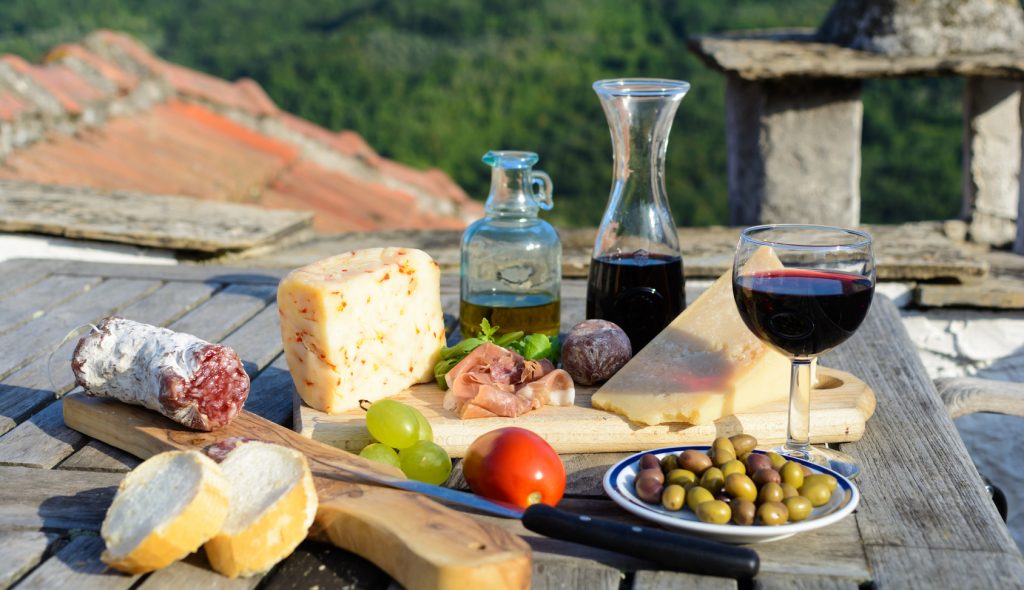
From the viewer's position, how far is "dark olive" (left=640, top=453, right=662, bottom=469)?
178cm

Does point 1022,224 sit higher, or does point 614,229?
point 614,229

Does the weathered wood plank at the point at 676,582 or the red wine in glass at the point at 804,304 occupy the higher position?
the red wine in glass at the point at 804,304

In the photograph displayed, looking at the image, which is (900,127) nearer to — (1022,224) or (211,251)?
(1022,224)

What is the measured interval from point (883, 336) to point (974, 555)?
1.17 metres

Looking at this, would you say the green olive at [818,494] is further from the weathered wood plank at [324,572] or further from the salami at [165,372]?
the salami at [165,372]

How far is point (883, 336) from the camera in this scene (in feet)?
9.07

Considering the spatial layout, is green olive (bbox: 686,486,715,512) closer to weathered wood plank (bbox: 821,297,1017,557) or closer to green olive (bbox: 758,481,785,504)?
green olive (bbox: 758,481,785,504)

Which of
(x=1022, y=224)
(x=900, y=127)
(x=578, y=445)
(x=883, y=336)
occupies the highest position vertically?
(x=578, y=445)

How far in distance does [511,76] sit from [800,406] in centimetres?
957

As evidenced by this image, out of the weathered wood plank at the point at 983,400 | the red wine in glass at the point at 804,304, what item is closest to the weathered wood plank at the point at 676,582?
the red wine in glass at the point at 804,304

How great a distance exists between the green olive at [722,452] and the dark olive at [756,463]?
1.0 inches

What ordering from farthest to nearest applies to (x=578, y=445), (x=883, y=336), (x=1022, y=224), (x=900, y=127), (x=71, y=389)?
1. (x=900, y=127)
2. (x=1022, y=224)
3. (x=883, y=336)
4. (x=71, y=389)
5. (x=578, y=445)

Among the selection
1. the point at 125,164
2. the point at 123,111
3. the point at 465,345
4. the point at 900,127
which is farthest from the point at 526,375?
the point at 900,127

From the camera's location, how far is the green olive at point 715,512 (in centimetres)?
163
